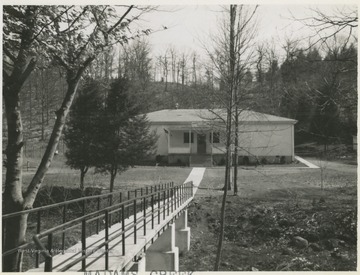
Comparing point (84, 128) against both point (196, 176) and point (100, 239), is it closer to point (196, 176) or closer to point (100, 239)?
point (196, 176)

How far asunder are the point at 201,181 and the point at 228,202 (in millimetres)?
6421

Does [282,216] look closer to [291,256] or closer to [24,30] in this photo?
[291,256]

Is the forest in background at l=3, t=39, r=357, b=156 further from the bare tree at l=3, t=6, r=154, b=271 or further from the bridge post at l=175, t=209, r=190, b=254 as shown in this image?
the bridge post at l=175, t=209, r=190, b=254

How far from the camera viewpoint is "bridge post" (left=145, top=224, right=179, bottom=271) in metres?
12.2

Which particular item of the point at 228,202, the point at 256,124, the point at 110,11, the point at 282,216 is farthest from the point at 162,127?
the point at 110,11

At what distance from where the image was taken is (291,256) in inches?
530

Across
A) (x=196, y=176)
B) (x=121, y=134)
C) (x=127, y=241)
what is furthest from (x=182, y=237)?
(x=196, y=176)

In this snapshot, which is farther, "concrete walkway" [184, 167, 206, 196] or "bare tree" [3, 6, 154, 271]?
"concrete walkway" [184, 167, 206, 196]

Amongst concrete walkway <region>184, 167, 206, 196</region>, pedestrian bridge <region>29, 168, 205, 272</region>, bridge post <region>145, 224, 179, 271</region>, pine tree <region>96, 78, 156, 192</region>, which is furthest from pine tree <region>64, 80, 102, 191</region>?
bridge post <region>145, 224, 179, 271</region>

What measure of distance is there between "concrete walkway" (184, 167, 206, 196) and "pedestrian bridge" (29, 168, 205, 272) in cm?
437

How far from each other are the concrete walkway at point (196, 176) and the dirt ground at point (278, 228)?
1561 millimetres

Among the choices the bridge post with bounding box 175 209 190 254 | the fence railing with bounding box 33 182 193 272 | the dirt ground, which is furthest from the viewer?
the bridge post with bounding box 175 209 190 254

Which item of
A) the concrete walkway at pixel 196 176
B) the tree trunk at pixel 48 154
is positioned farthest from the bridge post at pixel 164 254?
the concrete walkway at pixel 196 176

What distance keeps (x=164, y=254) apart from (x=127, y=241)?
15.6 ft
